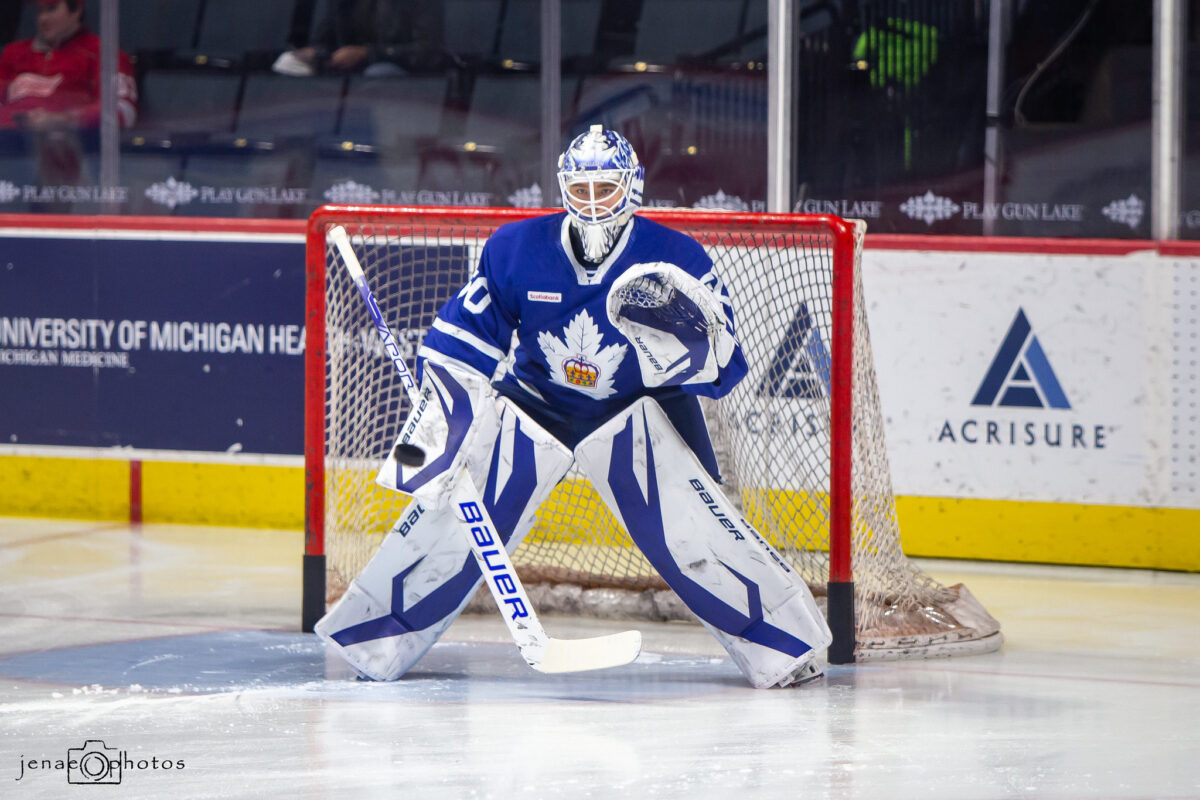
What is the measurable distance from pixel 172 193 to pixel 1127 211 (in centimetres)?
320

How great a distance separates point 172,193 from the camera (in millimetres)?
5777

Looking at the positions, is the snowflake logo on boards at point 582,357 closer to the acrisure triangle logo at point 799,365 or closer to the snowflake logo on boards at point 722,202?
the acrisure triangle logo at point 799,365

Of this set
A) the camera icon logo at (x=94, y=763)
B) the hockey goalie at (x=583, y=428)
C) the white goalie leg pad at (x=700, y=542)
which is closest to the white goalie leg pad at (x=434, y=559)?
the hockey goalie at (x=583, y=428)

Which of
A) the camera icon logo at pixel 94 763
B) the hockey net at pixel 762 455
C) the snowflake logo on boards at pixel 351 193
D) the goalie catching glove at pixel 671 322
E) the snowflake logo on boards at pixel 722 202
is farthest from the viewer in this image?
the snowflake logo on boards at pixel 351 193

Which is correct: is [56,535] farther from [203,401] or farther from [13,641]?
[13,641]

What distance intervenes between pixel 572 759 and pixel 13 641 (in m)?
1.67

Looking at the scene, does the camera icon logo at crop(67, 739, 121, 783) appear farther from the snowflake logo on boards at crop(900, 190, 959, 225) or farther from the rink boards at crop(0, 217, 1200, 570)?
the snowflake logo on boards at crop(900, 190, 959, 225)

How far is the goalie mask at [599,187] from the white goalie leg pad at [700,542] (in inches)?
14.1

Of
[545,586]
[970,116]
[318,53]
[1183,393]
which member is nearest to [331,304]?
[545,586]

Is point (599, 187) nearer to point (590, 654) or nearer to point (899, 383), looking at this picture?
point (590, 654)

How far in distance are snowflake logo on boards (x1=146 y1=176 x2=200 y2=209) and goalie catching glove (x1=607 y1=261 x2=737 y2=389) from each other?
9.62ft

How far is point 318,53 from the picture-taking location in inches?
226

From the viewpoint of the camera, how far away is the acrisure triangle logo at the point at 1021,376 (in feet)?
16.4

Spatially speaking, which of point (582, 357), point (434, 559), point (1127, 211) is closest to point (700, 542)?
point (582, 357)
